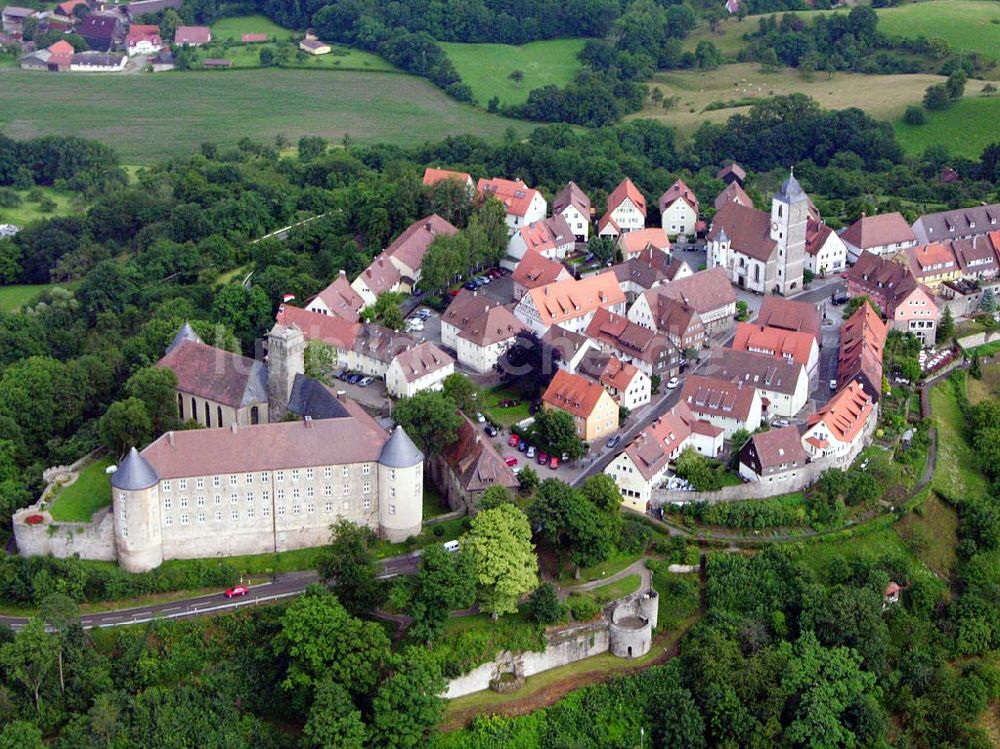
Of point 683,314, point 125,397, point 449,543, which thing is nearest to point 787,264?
point 683,314

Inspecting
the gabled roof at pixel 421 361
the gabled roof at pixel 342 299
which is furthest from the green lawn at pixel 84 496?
the gabled roof at pixel 342 299

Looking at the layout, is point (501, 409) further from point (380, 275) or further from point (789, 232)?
point (789, 232)

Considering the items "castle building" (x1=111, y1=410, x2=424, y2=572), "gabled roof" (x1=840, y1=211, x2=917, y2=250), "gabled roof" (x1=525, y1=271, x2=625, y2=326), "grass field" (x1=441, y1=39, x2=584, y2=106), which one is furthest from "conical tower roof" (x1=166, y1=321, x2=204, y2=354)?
"grass field" (x1=441, y1=39, x2=584, y2=106)

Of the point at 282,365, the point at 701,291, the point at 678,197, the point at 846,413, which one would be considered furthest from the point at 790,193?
the point at 282,365

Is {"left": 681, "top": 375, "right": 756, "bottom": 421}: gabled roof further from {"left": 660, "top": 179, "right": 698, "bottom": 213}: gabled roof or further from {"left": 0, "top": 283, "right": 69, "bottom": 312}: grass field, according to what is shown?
{"left": 0, "top": 283, "right": 69, "bottom": 312}: grass field

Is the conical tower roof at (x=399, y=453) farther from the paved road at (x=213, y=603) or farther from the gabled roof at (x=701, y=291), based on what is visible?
the gabled roof at (x=701, y=291)

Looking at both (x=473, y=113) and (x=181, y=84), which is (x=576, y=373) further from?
(x=181, y=84)
